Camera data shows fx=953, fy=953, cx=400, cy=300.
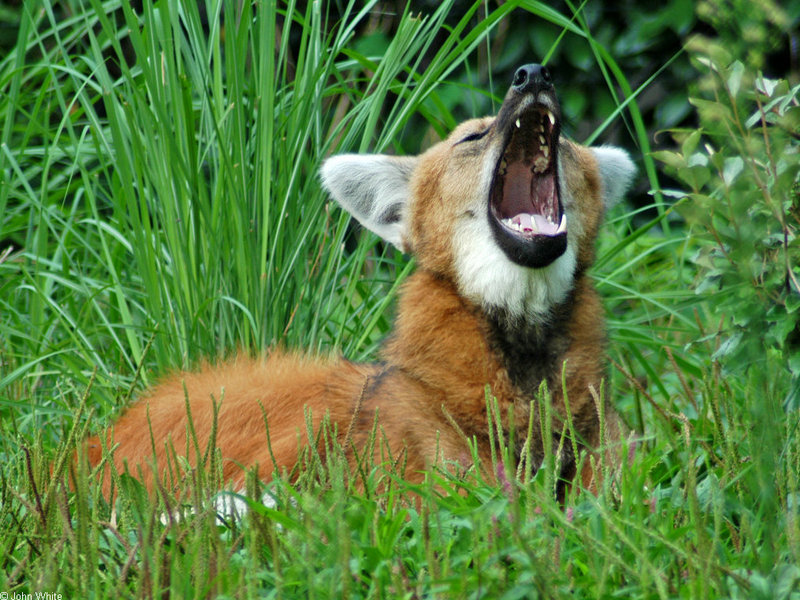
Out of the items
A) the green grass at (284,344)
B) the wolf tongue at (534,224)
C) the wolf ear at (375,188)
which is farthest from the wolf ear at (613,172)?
the wolf ear at (375,188)

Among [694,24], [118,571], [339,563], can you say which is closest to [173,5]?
[118,571]

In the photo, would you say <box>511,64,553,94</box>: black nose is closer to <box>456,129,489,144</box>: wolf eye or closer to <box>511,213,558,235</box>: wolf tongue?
<box>456,129,489,144</box>: wolf eye

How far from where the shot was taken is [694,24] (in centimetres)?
517

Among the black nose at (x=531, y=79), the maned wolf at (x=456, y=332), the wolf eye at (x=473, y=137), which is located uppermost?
the black nose at (x=531, y=79)

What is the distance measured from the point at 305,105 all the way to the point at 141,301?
4.10ft

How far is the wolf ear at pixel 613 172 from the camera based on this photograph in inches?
136

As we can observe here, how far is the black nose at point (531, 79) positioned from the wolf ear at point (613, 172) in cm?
48

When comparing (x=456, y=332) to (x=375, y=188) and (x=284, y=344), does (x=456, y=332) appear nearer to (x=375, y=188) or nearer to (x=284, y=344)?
(x=375, y=188)

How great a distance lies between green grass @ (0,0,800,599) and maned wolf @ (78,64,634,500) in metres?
0.18

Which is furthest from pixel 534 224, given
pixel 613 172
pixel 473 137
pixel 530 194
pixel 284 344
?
pixel 284 344

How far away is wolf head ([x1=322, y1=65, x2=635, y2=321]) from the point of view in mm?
2895

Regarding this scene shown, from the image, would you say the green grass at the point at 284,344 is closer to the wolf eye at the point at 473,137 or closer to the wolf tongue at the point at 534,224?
the wolf eye at the point at 473,137

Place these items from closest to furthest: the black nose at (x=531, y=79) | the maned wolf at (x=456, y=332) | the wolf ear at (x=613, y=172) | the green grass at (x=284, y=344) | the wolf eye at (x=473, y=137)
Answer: the green grass at (x=284, y=344) → the maned wolf at (x=456, y=332) → the black nose at (x=531, y=79) → the wolf eye at (x=473, y=137) → the wolf ear at (x=613, y=172)

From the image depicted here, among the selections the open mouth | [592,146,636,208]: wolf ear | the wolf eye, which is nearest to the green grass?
[592,146,636,208]: wolf ear
